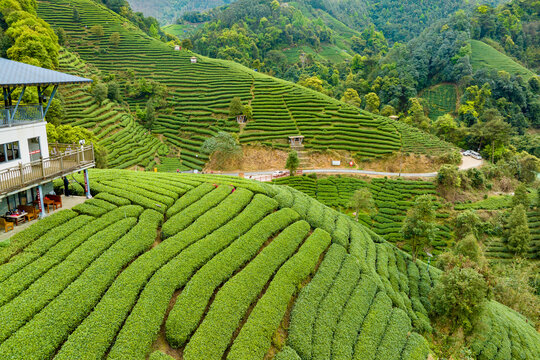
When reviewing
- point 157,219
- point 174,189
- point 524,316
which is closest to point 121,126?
point 174,189

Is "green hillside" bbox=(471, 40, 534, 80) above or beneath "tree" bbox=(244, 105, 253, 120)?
above

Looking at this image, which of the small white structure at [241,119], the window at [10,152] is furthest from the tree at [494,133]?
the window at [10,152]

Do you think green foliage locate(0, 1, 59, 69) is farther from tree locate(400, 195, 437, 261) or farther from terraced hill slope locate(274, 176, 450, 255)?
tree locate(400, 195, 437, 261)

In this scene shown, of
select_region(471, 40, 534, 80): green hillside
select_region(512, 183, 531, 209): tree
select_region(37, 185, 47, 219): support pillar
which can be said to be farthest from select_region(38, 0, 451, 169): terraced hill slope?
select_region(471, 40, 534, 80): green hillside

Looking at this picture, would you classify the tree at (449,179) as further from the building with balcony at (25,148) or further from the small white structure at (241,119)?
the building with balcony at (25,148)

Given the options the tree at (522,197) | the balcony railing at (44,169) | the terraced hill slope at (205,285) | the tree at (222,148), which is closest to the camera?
the terraced hill slope at (205,285)

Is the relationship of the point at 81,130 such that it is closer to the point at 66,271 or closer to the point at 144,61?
the point at 66,271
